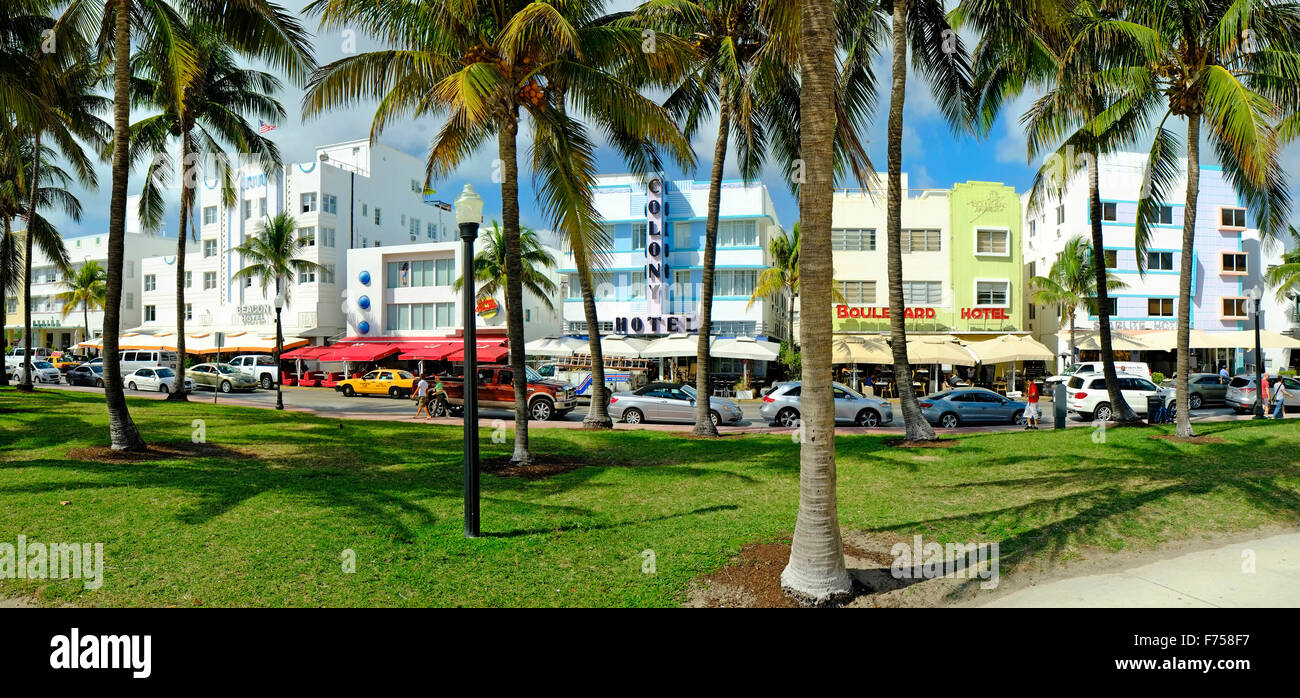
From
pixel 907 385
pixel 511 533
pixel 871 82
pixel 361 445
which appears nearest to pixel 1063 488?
pixel 907 385

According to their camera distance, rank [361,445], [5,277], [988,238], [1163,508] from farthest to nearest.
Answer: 1. [988,238]
2. [5,277]
3. [361,445]
4. [1163,508]

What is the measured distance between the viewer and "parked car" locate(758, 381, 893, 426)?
2216 centimetres

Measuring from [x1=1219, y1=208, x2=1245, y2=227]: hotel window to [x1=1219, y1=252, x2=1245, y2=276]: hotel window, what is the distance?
1638mm

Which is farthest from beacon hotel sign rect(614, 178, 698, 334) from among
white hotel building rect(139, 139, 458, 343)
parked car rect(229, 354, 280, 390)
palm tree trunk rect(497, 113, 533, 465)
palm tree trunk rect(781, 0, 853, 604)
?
palm tree trunk rect(781, 0, 853, 604)

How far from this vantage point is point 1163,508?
8.76m

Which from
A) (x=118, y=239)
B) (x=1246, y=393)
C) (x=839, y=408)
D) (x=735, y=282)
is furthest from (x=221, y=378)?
(x=1246, y=393)

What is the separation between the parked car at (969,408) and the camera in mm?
22609

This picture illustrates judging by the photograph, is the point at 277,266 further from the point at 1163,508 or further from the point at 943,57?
the point at 1163,508

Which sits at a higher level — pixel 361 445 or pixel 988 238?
pixel 988 238

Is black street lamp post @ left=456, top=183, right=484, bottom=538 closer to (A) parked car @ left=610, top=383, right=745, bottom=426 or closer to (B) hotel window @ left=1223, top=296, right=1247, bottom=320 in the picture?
(A) parked car @ left=610, top=383, right=745, bottom=426

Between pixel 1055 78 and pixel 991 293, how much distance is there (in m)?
24.1

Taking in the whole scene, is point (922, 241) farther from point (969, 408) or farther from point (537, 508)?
point (537, 508)

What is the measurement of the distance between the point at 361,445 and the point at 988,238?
34.6 meters
